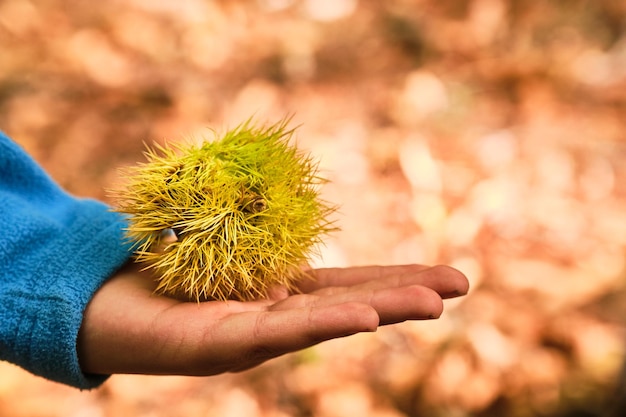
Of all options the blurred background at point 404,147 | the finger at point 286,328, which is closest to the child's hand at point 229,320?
the finger at point 286,328

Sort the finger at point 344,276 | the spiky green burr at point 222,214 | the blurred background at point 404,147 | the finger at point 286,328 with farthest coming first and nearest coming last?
the blurred background at point 404,147
the finger at point 344,276
the spiky green burr at point 222,214
the finger at point 286,328

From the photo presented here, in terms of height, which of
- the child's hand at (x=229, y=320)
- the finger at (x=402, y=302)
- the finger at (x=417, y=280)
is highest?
the finger at (x=417, y=280)

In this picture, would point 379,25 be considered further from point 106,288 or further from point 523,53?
point 106,288

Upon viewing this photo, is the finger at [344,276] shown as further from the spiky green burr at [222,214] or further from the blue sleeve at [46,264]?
the blue sleeve at [46,264]

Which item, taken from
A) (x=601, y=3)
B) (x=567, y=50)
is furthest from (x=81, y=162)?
(x=601, y=3)

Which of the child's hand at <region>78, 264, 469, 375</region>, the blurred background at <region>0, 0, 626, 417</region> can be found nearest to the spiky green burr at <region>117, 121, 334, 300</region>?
the child's hand at <region>78, 264, 469, 375</region>

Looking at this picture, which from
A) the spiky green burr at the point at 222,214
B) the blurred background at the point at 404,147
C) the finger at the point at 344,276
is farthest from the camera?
the blurred background at the point at 404,147

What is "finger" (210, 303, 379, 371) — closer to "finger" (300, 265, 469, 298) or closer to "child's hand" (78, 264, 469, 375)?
"child's hand" (78, 264, 469, 375)

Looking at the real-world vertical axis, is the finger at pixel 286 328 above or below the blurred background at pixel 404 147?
below
